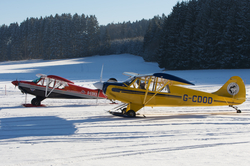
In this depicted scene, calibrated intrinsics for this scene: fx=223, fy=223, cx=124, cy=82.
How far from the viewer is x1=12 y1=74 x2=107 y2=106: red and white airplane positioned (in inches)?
451

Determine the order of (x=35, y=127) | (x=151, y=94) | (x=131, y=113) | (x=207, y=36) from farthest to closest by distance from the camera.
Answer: (x=207, y=36) < (x=151, y=94) < (x=131, y=113) < (x=35, y=127)

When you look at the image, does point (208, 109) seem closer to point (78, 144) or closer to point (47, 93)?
point (78, 144)

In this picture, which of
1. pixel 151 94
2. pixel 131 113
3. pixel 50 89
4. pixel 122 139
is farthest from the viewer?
pixel 50 89

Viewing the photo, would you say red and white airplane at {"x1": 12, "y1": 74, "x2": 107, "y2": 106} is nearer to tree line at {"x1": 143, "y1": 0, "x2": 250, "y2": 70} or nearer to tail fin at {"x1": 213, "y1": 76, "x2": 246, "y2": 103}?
tail fin at {"x1": 213, "y1": 76, "x2": 246, "y2": 103}

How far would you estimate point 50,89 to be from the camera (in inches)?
460

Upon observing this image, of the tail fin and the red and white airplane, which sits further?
the red and white airplane

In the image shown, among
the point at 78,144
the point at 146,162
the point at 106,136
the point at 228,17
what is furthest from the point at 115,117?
the point at 228,17

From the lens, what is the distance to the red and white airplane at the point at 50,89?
1147 cm

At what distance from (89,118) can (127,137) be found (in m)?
2.83

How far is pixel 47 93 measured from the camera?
38.2 ft

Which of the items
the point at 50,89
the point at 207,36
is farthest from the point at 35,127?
the point at 207,36

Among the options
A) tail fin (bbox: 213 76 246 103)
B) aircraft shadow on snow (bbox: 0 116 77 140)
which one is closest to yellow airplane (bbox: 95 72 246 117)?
tail fin (bbox: 213 76 246 103)

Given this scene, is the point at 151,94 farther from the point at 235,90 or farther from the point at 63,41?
the point at 63,41

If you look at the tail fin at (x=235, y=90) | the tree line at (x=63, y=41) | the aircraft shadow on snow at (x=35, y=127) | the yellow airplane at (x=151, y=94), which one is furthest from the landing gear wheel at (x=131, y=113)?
the tree line at (x=63, y=41)
